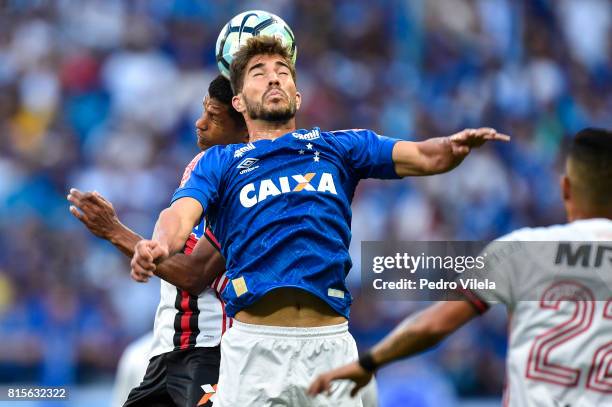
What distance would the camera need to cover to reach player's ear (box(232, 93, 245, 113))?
5.63 metres

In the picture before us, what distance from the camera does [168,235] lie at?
4.79 meters

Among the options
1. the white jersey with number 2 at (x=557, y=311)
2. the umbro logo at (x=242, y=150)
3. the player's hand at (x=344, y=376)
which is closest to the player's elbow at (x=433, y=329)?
the white jersey with number 2 at (x=557, y=311)

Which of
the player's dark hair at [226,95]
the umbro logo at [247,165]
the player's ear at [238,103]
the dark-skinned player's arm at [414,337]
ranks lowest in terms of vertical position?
the dark-skinned player's arm at [414,337]

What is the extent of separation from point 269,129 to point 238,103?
28 centimetres

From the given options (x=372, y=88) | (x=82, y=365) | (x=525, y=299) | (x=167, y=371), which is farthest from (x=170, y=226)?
(x=372, y=88)

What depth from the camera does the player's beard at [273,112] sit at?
17.9 ft

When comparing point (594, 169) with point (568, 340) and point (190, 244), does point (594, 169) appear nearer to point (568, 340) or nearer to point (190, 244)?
point (568, 340)

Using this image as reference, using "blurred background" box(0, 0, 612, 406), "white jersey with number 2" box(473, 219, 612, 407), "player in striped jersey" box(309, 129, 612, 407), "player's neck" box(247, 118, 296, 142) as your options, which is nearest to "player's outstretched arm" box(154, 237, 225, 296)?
"player's neck" box(247, 118, 296, 142)

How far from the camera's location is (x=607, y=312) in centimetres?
382

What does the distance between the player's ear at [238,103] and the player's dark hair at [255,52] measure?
0.03 m

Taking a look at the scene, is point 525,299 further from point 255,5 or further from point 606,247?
point 255,5

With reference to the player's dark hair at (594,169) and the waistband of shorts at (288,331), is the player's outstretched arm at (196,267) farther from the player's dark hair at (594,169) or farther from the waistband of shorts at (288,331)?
the player's dark hair at (594,169)

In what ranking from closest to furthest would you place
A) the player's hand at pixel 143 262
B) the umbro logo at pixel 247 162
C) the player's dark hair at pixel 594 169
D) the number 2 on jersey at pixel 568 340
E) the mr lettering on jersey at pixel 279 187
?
the number 2 on jersey at pixel 568 340 → the player's dark hair at pixel 594 169 → the player's hand at pixel 143 262 → the mr lettering on jersey at pixel 279 187 → the umbro logo at pixel 247 162

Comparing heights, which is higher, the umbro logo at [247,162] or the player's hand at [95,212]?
the umbro logo at [247,162]
